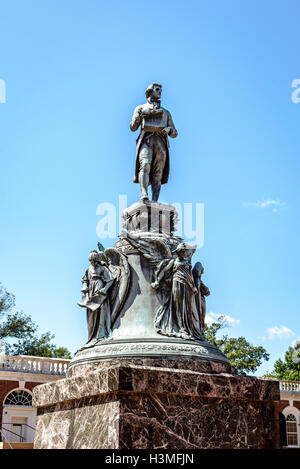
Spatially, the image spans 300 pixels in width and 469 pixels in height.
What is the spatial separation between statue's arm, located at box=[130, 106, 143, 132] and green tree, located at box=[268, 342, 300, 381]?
104 feet

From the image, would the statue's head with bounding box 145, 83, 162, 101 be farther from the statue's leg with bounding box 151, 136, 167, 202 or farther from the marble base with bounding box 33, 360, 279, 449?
the marble base with bounding box 33, 360, 279, 449

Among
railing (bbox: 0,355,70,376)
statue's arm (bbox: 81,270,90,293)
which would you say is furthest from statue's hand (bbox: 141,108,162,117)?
railing (bbox: 0,355,70,376)

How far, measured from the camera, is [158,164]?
10336 mm

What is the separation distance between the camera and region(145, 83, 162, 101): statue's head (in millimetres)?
10320

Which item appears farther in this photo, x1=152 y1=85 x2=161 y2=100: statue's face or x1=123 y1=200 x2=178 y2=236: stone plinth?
x1=152 y1=85 x2=161 y2=100: statue's face

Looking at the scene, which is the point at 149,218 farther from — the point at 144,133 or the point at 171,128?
the point at 171,128

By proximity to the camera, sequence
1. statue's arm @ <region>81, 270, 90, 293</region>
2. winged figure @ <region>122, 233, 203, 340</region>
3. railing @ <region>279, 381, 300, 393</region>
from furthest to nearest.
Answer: railing @ <region>279, 381, 300, 393</region> < statue's arm @ <region>81, 270, 90, 293</region> < winged figure @ <region>122, 233, 203, 340</region>

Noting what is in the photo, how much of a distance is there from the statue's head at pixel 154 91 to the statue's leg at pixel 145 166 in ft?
2.79

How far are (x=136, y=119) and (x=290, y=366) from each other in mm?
33329

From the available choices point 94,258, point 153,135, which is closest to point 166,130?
point 153,135

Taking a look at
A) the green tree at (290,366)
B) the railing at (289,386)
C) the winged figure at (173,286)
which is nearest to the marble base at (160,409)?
the winged figure at (173,286)
